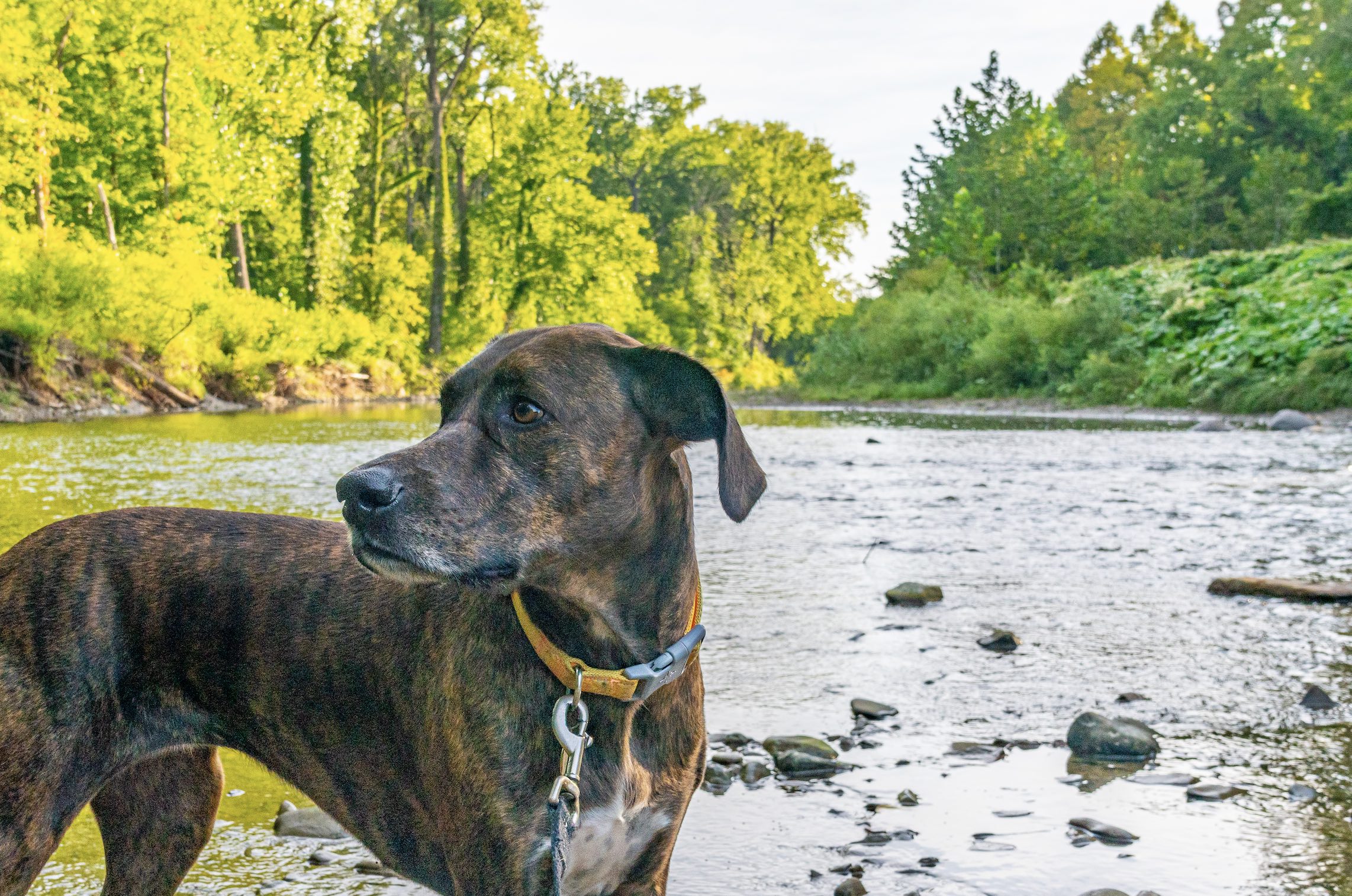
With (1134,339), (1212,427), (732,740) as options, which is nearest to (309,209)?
(1134,339)

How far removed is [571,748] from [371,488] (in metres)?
0.71

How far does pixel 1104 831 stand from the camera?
3764mm

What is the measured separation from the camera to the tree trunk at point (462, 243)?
44.8 metres

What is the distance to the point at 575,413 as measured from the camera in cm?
283

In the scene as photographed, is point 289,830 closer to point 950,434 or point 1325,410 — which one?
point 950,434

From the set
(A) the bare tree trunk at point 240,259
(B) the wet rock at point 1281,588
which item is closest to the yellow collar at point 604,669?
(B) the wet rock at point 1281,588

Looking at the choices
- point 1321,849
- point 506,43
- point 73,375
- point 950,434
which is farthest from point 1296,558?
point 506,43

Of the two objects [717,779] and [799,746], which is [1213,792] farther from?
[717,779]

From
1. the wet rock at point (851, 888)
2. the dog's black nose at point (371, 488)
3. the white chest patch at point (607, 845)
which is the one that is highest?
the dog's black nose at point (371, 488)

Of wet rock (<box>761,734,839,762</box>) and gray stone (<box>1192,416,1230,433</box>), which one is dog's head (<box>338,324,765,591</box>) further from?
gray stone (<box>1192,416,1230,433</box>)

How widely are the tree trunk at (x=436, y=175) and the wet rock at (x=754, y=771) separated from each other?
39.4 meters

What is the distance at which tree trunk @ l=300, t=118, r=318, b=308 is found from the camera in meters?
39.0

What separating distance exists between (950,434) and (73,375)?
17.8m

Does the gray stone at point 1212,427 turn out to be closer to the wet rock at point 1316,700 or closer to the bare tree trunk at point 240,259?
the wet rock at point 1316,700
